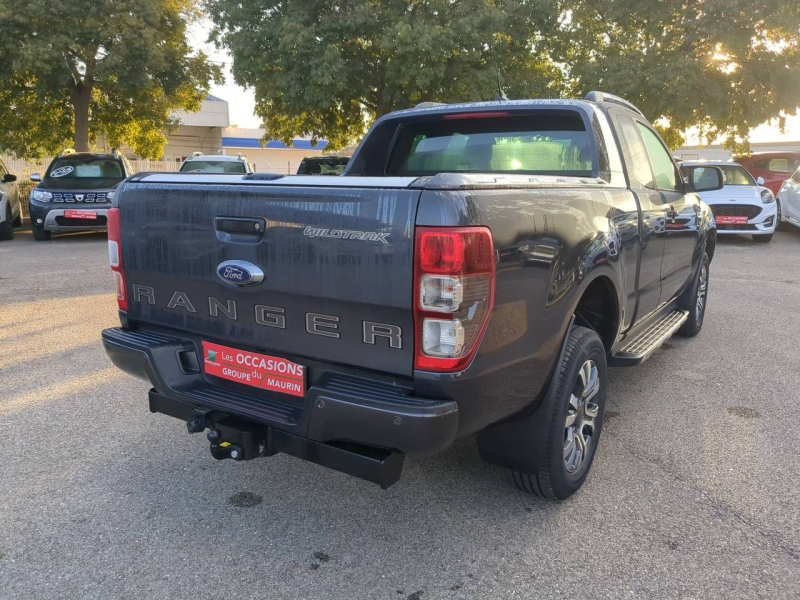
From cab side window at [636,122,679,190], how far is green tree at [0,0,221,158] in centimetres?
1469

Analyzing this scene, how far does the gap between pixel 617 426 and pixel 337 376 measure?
221cm

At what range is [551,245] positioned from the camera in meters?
2.68

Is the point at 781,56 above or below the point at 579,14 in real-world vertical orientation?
below

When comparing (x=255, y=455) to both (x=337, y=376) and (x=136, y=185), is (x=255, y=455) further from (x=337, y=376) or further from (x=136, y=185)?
(x=136, y=185)

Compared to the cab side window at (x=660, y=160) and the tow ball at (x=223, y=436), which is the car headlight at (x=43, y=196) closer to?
the cab side window at (x=660, y=160)

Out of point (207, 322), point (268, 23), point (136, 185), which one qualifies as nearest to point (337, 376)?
point (207, 322)

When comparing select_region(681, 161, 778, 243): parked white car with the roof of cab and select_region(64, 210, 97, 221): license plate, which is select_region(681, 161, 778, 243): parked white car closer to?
the roof of cab

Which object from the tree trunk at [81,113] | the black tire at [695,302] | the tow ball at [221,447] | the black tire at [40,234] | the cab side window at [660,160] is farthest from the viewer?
the tree trunk at [81,113]

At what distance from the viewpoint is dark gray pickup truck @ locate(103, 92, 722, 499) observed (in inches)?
90.3

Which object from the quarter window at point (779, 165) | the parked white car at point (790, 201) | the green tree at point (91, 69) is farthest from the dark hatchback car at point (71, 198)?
the quarter window at point (779, 165)

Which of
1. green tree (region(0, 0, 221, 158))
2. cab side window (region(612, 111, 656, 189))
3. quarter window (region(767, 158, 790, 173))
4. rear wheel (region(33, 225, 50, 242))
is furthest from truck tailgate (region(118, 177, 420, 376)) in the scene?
quarter window (region(767, 158, 790, 173))

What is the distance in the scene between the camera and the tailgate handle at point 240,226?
260 centimetres

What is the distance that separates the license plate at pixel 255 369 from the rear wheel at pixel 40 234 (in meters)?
11.9

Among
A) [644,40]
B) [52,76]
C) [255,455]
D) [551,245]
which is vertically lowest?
[255,455]
